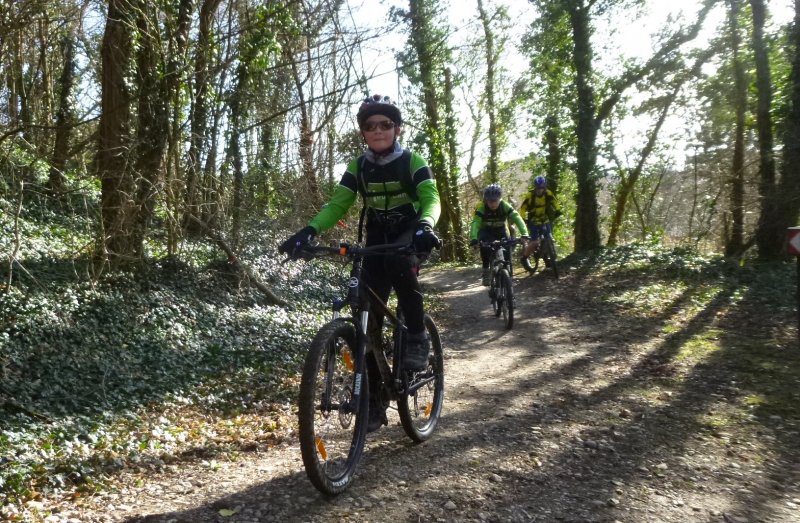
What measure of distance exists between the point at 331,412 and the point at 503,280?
625 centimetres

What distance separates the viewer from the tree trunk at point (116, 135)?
709 centimetres

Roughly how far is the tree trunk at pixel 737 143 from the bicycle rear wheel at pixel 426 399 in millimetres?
10106

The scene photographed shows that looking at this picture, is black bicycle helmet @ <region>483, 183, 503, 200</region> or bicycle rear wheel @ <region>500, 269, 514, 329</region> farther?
black bicycle helmet @ <region>483, 183, 503, 200</region>

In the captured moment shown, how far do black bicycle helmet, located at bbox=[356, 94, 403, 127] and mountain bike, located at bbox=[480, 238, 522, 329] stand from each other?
5173mm

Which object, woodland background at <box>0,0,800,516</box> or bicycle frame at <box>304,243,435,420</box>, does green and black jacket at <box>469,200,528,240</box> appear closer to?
woodland background at <box>0,0,800,516</box>

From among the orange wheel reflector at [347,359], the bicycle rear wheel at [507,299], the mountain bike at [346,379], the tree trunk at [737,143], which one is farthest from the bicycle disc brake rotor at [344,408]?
the tree trunk at [737,143]

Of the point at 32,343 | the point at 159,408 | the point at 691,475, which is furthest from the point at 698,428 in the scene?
the point at 32,343

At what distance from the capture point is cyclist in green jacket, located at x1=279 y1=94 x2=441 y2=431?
13.0 ft

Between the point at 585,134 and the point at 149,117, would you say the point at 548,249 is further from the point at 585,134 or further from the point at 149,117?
the point at 149,117

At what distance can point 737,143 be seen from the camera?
1706 centimetres

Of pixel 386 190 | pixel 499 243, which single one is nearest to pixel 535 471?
pixel 386 190

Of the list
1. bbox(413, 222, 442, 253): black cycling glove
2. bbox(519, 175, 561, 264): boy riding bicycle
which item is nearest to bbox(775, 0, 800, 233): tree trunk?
bbox(519, 175, 561, 264): boy riding bicycle

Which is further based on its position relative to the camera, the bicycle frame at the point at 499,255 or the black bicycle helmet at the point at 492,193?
the black bicycle helmet at the point at 492,193

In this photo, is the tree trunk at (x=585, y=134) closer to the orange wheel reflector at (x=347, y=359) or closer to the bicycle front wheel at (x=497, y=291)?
the bicycle front wheel at (x=497, y=291)
